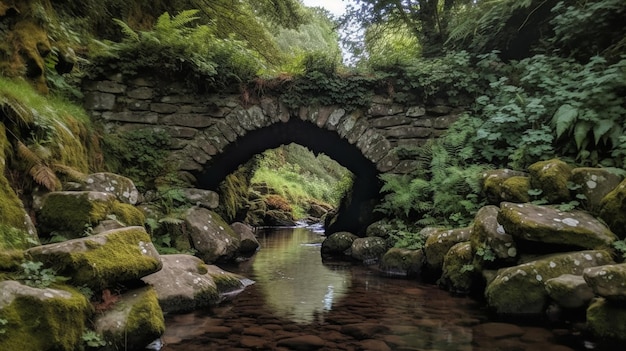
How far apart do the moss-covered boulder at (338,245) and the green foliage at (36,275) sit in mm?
6955

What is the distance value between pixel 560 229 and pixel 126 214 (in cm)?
463

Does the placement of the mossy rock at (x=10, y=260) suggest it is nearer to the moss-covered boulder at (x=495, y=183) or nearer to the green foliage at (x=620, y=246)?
the green foliage at (x=620, y=246)

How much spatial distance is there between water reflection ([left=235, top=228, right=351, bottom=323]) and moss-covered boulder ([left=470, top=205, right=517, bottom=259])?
1808mm

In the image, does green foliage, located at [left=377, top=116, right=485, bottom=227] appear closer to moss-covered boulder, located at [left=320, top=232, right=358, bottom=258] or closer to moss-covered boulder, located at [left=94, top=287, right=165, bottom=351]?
moss-covered boulder, located at [left=320, top=232, right=358, bottom=258]

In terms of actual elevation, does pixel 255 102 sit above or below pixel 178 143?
above

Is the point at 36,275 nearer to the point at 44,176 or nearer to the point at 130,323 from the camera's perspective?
the point at 130,323

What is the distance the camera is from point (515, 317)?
4.17 meters

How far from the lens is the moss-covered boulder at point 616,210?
4379 mm

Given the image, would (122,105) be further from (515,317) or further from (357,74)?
(515,317)

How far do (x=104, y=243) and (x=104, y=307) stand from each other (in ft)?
1.58

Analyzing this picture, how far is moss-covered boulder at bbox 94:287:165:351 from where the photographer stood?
9.76ft

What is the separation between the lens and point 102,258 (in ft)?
10.4

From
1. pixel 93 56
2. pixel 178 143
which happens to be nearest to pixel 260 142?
pixel 178 143

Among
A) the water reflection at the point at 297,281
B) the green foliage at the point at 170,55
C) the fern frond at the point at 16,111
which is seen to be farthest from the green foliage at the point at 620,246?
the green foliage at the point at 170,55
